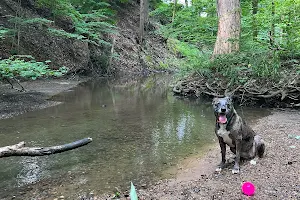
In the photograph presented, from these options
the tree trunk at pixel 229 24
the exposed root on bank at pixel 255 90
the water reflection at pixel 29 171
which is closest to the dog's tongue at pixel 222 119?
the water reflection at pixel 29 171

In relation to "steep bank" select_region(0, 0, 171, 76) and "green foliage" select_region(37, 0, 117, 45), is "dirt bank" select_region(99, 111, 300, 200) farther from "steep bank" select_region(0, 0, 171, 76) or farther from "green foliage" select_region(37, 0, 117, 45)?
"green foliage" select_region(37, 0, 117, 45)

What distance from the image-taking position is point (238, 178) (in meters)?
4.09

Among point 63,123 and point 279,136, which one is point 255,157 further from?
point 63,123

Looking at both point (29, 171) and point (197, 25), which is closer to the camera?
point (29, 171)

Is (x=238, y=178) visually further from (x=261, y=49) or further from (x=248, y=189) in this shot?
(x=261, y=49)

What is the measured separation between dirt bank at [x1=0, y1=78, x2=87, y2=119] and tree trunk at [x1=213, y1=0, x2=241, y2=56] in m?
7.35

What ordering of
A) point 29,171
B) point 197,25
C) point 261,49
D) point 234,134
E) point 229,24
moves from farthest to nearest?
point 197,25 → point 229,24 → point 261,49 → point 29,171 → point 234,134

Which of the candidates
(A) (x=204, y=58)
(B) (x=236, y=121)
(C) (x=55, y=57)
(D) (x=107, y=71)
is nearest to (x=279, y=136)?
(B) (x=236, y=121)

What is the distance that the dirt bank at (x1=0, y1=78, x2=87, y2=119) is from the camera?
9501 millimetres

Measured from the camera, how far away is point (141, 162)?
18.0ft

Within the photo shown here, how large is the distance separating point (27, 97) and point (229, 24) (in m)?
8.67

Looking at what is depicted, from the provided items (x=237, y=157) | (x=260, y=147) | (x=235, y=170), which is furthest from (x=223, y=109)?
(x=260, y=147)

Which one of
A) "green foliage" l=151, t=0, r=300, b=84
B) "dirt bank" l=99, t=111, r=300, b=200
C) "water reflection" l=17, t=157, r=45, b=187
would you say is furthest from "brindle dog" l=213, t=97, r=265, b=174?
"green foliage" l=151, t=0, r=300, b=84

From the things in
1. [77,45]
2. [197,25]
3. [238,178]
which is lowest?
[238,178]
